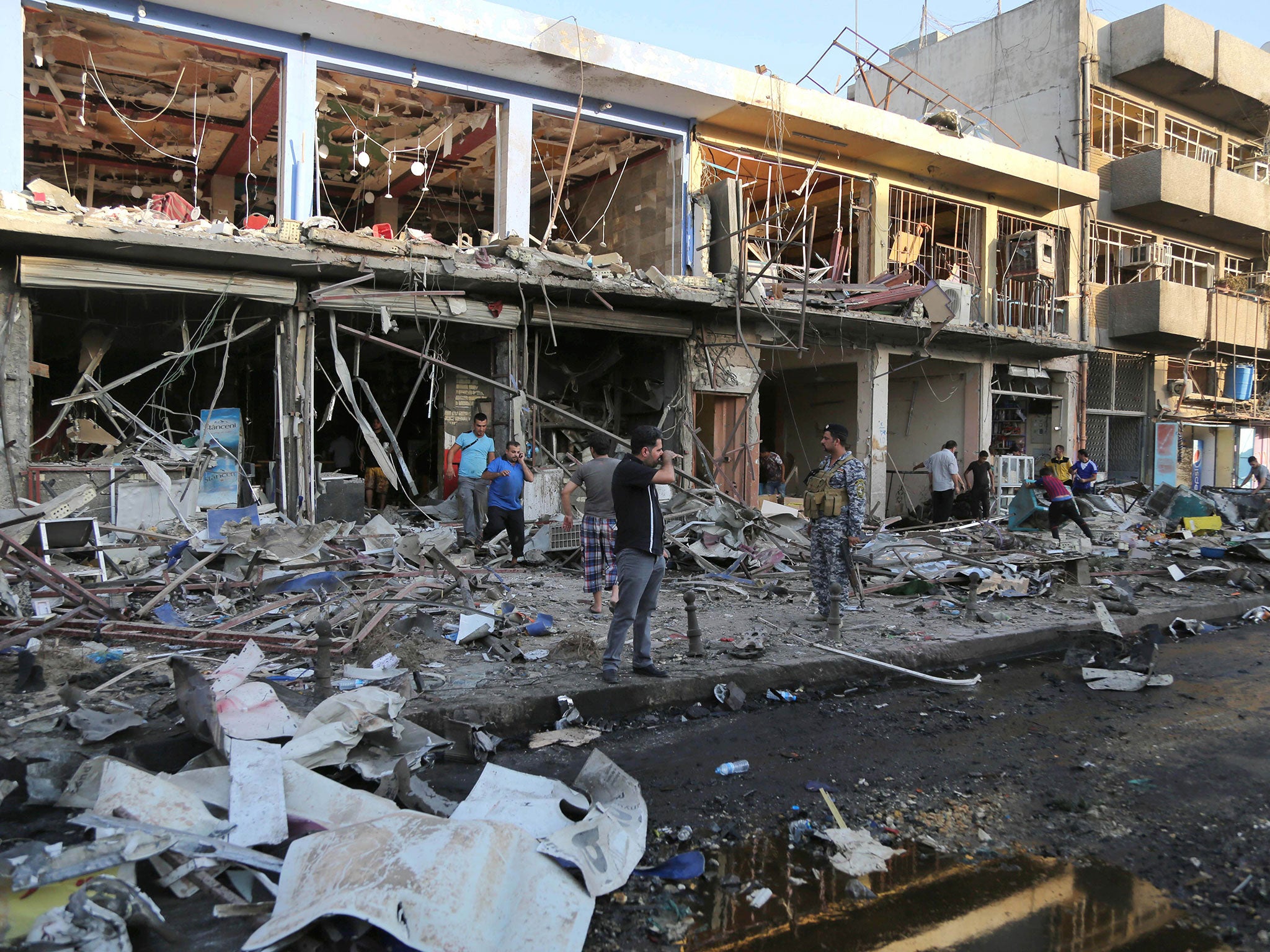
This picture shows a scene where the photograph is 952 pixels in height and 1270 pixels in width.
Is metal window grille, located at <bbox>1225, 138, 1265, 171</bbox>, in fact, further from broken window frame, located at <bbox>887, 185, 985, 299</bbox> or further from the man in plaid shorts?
the man in plaid shorts

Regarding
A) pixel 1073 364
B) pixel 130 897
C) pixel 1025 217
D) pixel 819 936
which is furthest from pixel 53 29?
pixel 1073 364

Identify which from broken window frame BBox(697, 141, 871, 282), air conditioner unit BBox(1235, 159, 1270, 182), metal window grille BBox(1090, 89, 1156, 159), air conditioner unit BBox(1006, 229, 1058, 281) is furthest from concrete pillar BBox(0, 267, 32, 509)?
air conditioner unit BBox(1235, 159, 1270, 182)

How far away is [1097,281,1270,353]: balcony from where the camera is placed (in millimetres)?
21406

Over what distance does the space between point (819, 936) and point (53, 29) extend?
13756mm

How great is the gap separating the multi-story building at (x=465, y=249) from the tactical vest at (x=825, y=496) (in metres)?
3.20

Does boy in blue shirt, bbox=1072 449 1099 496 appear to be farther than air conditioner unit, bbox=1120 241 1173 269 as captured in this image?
No

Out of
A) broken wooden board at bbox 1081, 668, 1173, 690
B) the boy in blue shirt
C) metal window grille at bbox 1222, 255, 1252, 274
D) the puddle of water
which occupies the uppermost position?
metal window grille at bbox 1222, 255, 1252, 274

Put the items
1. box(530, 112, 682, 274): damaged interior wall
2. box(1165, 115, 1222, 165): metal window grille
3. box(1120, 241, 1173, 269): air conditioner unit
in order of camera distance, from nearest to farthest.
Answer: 1. box(530, 112, 682, 274): damaged interior wall
2. box(1120, 241, 1173, 269): air conditioner unit
3. box(1165, 115, 1222, 165): metal window grille

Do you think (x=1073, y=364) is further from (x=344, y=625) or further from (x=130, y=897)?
(x=130, y=897)

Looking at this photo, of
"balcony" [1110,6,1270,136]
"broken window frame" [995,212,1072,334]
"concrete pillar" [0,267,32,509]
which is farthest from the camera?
"balcony" [1110,6,1270,136]

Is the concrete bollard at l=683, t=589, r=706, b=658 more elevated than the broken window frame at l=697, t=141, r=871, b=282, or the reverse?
the broken window frame at l=697, t=141, r=871, b=282

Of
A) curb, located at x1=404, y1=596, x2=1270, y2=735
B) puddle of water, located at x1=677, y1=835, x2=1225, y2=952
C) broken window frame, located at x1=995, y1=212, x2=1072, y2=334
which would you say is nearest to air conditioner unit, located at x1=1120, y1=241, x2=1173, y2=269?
broken window frame, located at x1=995, y1=212, x2=1072, y2=334

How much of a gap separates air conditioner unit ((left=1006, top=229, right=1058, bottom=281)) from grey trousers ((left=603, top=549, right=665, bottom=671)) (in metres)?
16.9

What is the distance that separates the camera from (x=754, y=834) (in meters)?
3.81
